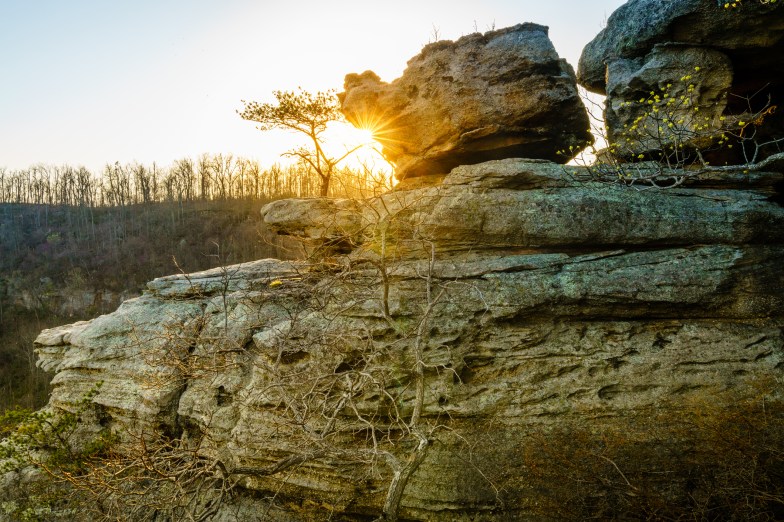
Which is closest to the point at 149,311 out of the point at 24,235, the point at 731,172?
the point at 731,172

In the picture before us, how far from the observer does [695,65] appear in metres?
10.5

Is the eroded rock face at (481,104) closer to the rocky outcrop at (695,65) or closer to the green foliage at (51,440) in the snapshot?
the rocky outcrop at (695,65)

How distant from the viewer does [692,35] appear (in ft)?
34.4

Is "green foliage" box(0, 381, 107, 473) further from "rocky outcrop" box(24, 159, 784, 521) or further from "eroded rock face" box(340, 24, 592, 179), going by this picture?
"eroded rock face" box(340, 24, 592, 179)

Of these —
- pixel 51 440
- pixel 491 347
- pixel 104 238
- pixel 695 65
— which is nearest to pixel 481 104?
pixel 695 65

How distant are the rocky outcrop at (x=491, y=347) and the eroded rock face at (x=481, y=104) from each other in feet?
6.27

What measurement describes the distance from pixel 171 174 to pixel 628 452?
68.0m

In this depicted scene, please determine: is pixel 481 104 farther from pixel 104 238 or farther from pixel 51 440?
pixel 104 238

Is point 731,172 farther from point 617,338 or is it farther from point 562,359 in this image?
point 562,359

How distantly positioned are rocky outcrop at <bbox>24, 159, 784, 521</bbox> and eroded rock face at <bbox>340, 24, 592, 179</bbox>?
6.27 ft

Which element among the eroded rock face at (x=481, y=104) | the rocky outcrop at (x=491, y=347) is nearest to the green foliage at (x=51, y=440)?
the rocky outcrop at (x=491, y=347)

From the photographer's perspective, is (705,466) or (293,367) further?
(293,367)

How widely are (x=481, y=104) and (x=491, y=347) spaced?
261 inches

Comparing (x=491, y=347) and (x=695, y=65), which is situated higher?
(x=695, y=65)
